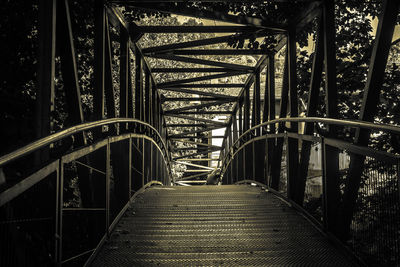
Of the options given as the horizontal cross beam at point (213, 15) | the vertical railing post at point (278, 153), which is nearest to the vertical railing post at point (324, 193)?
the vertical railing post at point (278, 153)

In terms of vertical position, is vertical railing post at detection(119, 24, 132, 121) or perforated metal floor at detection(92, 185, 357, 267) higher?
vertical railing post at detection(119, 24, 132, 121)

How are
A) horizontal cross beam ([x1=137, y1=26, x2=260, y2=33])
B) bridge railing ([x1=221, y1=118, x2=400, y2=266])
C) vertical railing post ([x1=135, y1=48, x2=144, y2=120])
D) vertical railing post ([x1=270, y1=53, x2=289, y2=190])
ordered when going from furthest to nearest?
vertical railing post ([x1=135, y1=48, x2=144, y2=120]) → horizontal cross beam ([x1=137, y1=26, x2=260, y2=33]) → vertical railing post ([x1=270, y1=53, x2=289, y2=190]) → bridge railing ([x1=221, y1=118, x2=400, y2=266])

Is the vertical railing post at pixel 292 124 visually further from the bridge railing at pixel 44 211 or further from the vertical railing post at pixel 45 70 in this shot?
the vertical railing post at pixel 45 70

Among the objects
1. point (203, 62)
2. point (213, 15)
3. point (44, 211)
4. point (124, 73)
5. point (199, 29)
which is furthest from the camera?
point (203, 62)

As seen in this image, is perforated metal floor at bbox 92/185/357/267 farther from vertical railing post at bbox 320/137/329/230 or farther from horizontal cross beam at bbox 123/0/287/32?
horizontal cross beam at bbox 123/0/287/32

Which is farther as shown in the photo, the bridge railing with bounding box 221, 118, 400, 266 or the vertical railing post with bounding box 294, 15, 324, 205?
the vertical railing post with bounding box 294, 15, 324, 205

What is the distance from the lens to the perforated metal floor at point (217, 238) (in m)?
2.92

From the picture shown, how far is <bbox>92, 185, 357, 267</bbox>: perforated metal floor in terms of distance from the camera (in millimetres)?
2916

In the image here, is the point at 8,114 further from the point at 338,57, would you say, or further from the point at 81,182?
the point at 338,57

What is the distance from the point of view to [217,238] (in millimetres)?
3480

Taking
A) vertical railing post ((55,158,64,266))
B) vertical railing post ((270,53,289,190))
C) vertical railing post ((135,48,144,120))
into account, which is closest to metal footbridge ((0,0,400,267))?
vertical railing post ((55,158,64,266))

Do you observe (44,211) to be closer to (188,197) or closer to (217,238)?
(217,238)

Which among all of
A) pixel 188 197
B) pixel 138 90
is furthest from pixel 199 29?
pixel 188 197

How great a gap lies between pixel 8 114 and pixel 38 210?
171cm
